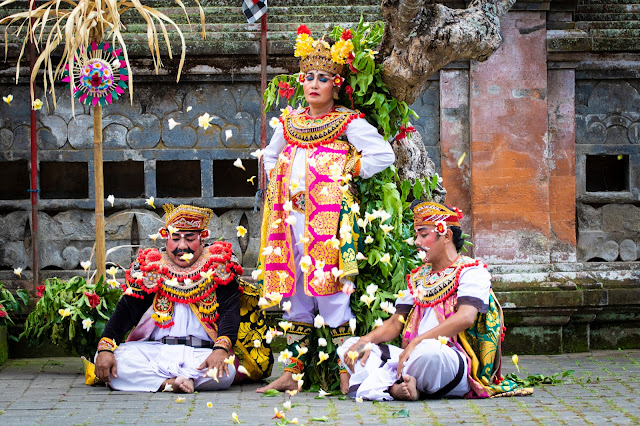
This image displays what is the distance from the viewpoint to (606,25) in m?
7.90

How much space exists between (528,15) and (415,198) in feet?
7.91

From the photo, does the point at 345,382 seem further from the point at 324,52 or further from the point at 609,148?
the point at 609,148

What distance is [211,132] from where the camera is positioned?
25.1 feet

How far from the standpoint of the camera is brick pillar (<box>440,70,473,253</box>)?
767cm

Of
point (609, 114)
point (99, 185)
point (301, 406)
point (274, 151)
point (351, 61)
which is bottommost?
point (301, 406)

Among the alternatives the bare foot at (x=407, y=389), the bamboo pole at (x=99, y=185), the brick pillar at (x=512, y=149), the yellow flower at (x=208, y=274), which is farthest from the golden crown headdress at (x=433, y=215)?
the bamboo pole at (x=99, y=185)

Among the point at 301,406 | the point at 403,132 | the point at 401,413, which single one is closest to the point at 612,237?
the point at 403,132

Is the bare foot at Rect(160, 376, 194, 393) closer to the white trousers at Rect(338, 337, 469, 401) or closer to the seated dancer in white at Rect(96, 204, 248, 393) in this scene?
the seated dancer in white at Rect(96, 204, 248, 393)

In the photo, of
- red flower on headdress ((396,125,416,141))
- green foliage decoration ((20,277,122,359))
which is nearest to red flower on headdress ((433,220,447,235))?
red flower on headdress ((396,125,416,141))

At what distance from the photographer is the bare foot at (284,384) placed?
5.71 metres

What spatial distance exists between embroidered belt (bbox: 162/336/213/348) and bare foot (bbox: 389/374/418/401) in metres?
1.40

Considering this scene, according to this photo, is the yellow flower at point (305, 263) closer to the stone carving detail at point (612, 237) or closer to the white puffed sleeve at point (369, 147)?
the white puffed sleeve at point (369, 147)

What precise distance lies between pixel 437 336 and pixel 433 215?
0.77 meters

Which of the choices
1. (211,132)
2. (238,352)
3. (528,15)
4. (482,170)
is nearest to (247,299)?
(238,352)
